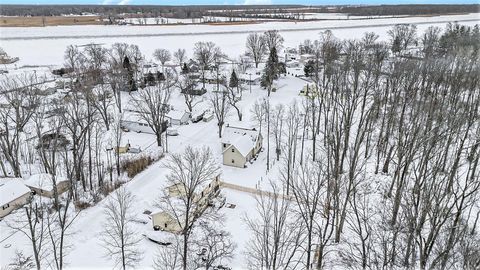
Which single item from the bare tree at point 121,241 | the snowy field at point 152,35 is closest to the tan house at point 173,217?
the bare tree at point 121,241

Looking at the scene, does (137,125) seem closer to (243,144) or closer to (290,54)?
(243,144)

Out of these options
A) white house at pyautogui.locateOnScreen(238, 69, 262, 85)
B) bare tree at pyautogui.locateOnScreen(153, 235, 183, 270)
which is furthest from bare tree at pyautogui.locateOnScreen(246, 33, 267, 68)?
bare tree at pyautogui.locateOnScreen(153, 235, 183, 270)

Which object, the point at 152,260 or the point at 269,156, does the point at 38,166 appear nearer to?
the point at 152,260

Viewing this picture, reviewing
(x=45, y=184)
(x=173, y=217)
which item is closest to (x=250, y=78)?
(x=45, y=184)

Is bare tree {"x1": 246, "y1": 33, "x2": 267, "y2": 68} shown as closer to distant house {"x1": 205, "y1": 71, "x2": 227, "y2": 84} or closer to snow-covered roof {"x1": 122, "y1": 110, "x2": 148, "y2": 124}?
distant house {"x1": 205, "y1": 71, "x2": 227, "y2": 84}

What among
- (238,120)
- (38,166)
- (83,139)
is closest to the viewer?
(83,139)

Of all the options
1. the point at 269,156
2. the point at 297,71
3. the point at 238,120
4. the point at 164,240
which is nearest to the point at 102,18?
the point at 297,71
